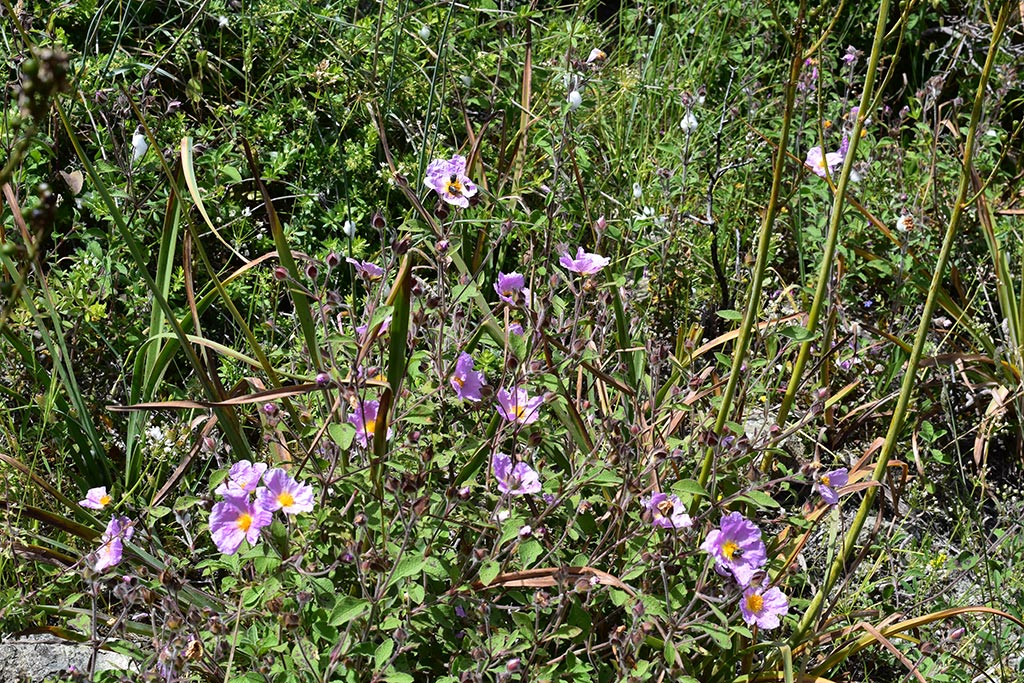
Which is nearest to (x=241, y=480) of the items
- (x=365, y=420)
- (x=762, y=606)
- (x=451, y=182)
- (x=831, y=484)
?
(x=365, y=420)

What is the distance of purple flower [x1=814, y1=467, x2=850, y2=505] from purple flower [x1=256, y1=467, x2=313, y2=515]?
2.80 ft

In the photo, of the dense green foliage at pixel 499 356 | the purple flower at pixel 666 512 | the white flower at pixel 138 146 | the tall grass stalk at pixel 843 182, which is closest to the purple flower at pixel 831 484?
the dense green foliage at pixel 499 356

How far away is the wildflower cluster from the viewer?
148 cm

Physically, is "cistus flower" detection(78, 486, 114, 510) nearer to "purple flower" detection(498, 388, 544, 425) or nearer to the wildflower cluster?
the wildflower cluster

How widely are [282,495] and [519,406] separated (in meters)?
0.45

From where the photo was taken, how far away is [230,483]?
5.12 feet

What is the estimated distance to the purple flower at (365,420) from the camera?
161cm

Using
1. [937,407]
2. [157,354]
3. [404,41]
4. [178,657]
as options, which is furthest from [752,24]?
[178,657]

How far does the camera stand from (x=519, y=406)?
5.75 ft

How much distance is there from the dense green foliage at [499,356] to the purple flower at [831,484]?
0.02 meters

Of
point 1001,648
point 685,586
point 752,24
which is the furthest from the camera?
point 752,24

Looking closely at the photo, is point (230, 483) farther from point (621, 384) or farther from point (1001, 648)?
point (1001, 648)

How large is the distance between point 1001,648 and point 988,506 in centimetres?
63

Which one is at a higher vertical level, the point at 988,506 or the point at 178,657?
the point at 178,657
